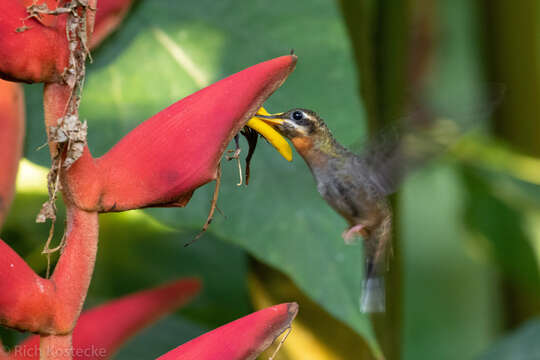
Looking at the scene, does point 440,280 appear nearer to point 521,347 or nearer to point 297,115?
point 521,347

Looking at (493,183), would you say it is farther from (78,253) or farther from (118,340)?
(78,253)

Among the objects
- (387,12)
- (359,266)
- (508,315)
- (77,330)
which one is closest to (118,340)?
(77,330)

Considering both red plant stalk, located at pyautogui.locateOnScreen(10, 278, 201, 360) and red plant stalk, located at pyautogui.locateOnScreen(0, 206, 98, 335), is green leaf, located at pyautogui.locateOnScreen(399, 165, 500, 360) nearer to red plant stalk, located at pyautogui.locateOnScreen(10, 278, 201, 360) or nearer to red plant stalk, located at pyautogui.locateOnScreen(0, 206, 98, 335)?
red plant stalk, located at pyautogui.locateOnScreen(10, 278, 201, 360)

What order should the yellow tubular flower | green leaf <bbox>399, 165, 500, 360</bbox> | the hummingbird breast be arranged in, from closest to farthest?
the yellow tubular flower < the hummingbird breast < green leaf <bbox>399, 165, 500, 360</bbox>

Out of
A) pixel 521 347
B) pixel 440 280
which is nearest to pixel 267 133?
pixel 521 347

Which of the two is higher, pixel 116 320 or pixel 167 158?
pixel 167 158

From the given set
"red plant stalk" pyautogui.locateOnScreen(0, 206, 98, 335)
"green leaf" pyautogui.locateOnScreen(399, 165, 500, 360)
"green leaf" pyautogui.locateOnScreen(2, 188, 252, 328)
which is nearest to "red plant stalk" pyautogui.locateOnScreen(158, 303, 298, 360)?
"red plant stalk" pyautogui.locateOnScreen(0, 206, 98, 335)

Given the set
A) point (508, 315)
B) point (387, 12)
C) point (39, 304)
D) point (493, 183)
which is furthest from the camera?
point (508, 315)
